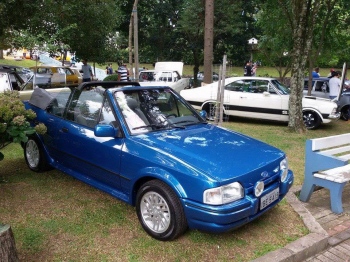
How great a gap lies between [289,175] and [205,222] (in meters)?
1.38

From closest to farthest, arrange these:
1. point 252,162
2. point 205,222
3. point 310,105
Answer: point 205,222, point 252,162, point 310,105

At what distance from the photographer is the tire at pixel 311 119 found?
10243 mm

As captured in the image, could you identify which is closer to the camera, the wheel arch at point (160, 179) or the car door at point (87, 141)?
the wheel arch at point (160, 179)

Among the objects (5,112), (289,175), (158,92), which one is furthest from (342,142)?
(5,112)

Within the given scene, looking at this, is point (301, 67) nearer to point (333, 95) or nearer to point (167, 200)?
point (333, 95)

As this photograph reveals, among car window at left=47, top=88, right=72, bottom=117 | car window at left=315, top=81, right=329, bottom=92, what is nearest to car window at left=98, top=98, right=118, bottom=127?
car window at left=47, top=88, right=72, bottom=117

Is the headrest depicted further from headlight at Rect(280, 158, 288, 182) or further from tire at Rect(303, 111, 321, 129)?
tire at Rect(303, 111, 321, 129)

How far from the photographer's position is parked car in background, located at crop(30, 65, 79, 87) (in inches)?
464

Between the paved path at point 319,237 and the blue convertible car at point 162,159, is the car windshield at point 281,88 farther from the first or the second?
the blue convertible car at point 162,159

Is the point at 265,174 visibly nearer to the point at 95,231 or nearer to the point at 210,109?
the point at 95,231

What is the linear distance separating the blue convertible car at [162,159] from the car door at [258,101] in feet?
19.7

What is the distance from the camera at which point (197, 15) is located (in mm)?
23891

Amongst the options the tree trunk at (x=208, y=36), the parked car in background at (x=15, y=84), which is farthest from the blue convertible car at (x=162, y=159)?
the tree trunk at (x=208, y=36)

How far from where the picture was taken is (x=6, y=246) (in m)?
2.61
